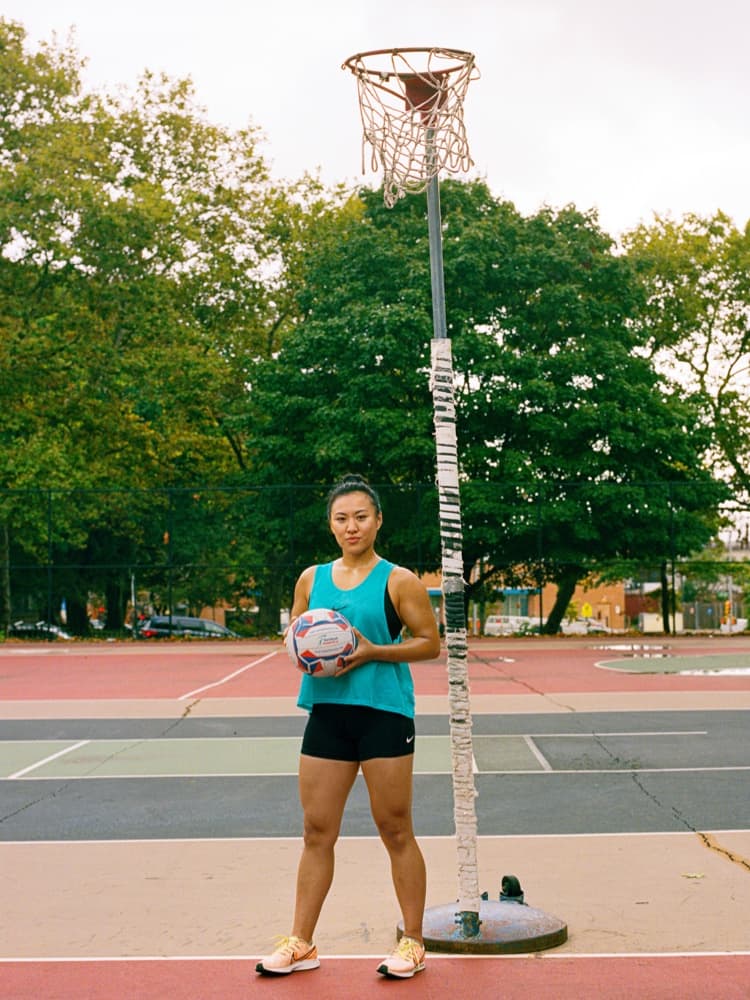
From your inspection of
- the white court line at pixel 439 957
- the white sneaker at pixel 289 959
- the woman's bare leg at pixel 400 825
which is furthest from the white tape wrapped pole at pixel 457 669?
the white sneaker at pixel 289 959

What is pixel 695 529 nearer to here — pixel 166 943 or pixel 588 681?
pixel 588 681

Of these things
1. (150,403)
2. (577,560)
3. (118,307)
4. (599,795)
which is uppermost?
(118,307)

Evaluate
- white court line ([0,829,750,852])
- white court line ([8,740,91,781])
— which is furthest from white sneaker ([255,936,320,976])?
white court line ([8,740,91,781])

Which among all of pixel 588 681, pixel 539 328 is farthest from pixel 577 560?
pixel 588 681

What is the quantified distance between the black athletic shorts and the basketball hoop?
262 centimetres

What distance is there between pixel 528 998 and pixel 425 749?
8501 millimetres

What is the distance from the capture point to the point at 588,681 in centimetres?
2223

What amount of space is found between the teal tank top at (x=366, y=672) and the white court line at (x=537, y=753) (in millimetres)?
6928

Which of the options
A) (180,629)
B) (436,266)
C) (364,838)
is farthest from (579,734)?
(180,629)

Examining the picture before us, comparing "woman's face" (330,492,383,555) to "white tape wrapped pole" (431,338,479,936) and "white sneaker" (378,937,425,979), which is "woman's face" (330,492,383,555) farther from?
"white sneaker" (378,937,425,979)

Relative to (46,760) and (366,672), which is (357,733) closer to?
(366,672)

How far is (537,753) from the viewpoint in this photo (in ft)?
43.5

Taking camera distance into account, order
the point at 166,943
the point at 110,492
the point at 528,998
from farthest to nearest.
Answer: the point at 110,492 < the point at 166,943 < the point at 528,998

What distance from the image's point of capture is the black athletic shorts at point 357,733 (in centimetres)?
550
